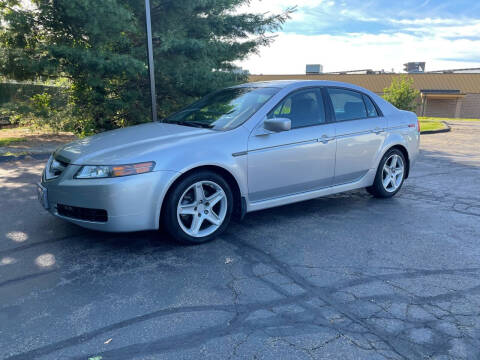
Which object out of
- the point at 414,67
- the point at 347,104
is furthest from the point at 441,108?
the point at 347,104

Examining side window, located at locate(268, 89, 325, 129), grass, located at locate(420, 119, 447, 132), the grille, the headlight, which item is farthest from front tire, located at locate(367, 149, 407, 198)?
grass, located at locate(420, 119, 447, 132)

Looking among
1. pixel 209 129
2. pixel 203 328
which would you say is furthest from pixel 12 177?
pixel 203 328

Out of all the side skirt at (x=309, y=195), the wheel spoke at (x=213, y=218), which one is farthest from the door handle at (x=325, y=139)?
the wheel spoke at (x=213, y=218)

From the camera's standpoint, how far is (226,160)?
3.98 metres

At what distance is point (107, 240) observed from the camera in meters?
4.07

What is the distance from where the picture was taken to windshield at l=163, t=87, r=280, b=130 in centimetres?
439

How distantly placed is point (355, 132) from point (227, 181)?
1.93 metres

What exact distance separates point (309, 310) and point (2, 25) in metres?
9.29

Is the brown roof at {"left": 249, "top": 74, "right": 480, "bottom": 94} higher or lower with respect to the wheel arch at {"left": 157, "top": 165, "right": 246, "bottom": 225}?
higher

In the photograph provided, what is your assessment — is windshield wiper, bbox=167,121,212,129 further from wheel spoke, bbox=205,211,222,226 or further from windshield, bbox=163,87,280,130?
wheel spoke, bbox=205,211,222,226

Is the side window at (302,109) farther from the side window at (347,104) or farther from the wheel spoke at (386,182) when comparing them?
the wheel spoke at (386,182)

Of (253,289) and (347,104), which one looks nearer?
(253,289)

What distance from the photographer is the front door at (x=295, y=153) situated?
13.9 feet

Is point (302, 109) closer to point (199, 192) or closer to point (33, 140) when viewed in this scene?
point (199, 192)
